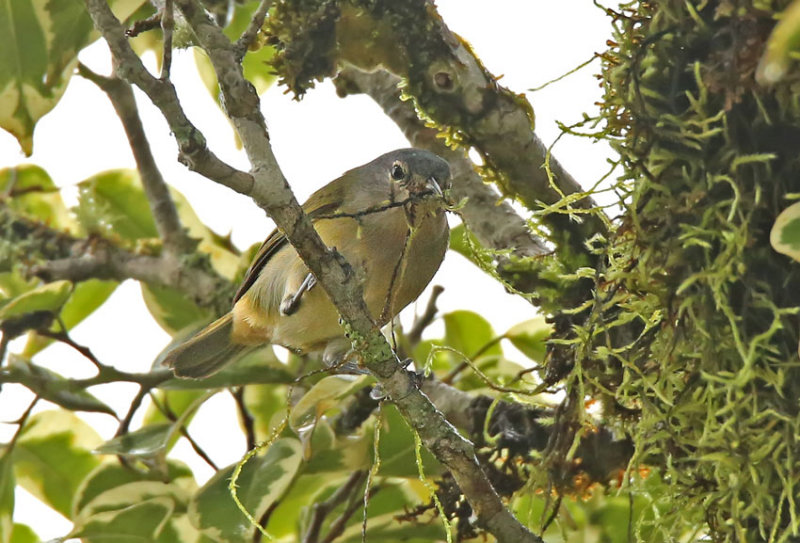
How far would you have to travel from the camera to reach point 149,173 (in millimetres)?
3070

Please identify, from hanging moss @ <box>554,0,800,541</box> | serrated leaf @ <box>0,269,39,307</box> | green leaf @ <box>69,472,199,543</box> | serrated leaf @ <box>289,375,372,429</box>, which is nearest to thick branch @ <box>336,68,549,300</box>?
serrated leaf @ <box>289,375,372,429</box>

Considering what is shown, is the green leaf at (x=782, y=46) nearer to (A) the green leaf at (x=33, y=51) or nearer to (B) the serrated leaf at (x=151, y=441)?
(A) the green leaf at (x=33, y=51)

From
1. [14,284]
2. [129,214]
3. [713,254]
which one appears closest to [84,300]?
[14,284]

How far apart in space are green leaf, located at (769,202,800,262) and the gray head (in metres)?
1.08

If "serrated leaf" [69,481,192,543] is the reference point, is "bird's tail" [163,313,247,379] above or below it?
above

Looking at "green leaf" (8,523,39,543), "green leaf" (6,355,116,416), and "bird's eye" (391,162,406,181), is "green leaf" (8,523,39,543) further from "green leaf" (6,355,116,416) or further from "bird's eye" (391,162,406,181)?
"bird's eye" (391,162,406,181)

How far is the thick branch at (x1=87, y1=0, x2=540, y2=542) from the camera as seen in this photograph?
1466 mm

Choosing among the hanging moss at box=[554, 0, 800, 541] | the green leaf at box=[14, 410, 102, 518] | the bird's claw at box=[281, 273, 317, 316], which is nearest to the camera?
the hanging moss at box=[554, 0, 800, 541]

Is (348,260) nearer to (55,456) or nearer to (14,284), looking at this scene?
(55,456)

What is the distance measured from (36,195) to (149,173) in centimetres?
63

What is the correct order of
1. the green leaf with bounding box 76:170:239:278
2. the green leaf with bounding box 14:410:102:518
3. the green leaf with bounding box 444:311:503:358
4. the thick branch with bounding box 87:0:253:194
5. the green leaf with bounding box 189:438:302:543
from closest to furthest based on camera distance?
the thick branch with bounding box 87:0:253:194 < the green leaf with bounding box 189:438:302:543 < the green leaf with bounding box 14:410:102:518 < the green leaf with bounding box 444:311:503:358 < the green leaf with bounding box 76:170:239:278

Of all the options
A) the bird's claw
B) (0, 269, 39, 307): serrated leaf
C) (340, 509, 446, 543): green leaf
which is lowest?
(340, 509, 446, 543): green leaf

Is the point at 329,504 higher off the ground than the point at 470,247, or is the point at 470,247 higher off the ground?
the point at 470,247

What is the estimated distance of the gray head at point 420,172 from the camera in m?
2.50
